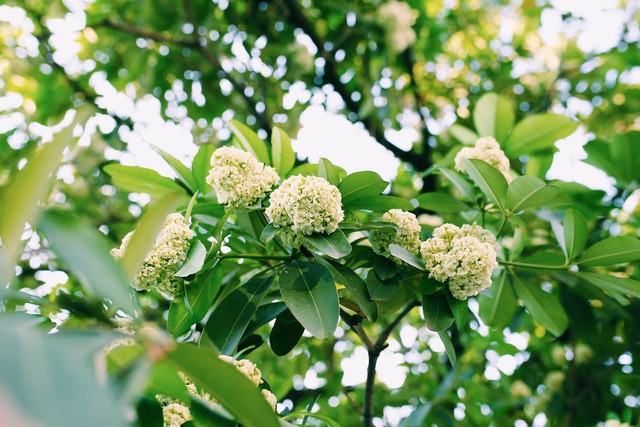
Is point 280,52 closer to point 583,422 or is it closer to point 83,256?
Answer: point 583,422

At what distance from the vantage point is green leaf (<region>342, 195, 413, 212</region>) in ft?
4.93

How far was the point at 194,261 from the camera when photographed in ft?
4.26

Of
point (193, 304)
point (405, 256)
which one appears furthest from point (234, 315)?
point (405, 256)

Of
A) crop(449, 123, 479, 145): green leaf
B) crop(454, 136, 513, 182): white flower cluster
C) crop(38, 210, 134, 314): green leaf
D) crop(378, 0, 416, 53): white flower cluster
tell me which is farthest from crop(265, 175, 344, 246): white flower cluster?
crop(378, 0, 416, 53): white flower cluster

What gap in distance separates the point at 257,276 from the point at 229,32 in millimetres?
2684

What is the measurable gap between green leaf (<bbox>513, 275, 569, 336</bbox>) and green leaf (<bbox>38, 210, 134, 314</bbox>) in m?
1.33

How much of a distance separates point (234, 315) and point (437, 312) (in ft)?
1.47

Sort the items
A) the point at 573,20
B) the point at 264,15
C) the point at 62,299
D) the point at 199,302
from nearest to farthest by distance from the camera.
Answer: the point at 62,299
the point at 199,302
the point at 264,15
the point at 573,20

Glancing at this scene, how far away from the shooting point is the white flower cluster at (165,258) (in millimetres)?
1300

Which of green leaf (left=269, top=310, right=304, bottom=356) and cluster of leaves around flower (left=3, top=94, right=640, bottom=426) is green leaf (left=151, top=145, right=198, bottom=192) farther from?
green leaf (left=269, top=310, right=304, bottom=356)

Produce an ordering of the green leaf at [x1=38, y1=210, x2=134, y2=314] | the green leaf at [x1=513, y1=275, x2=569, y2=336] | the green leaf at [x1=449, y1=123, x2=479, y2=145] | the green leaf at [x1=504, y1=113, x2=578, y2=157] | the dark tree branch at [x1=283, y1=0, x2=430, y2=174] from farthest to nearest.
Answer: the dark tree branch at [x1=283, y1=0, x2=430, y2=174] < the green leaf at [x1=449, y1=123, x2=479, y2=145] < the green leaf at [x1=504, y1=113, x2=578, y2=157] < the green leaf at [x1=513, y1=275, x2=569, y2=336] < the green leaf at [x1=38, y1=210, x2=134, y2=314]

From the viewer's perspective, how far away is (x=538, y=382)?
3475 mm

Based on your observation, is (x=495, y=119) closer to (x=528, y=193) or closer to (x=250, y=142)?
(x=528, y=193)

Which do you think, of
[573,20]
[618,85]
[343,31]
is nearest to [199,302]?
[343,31]
